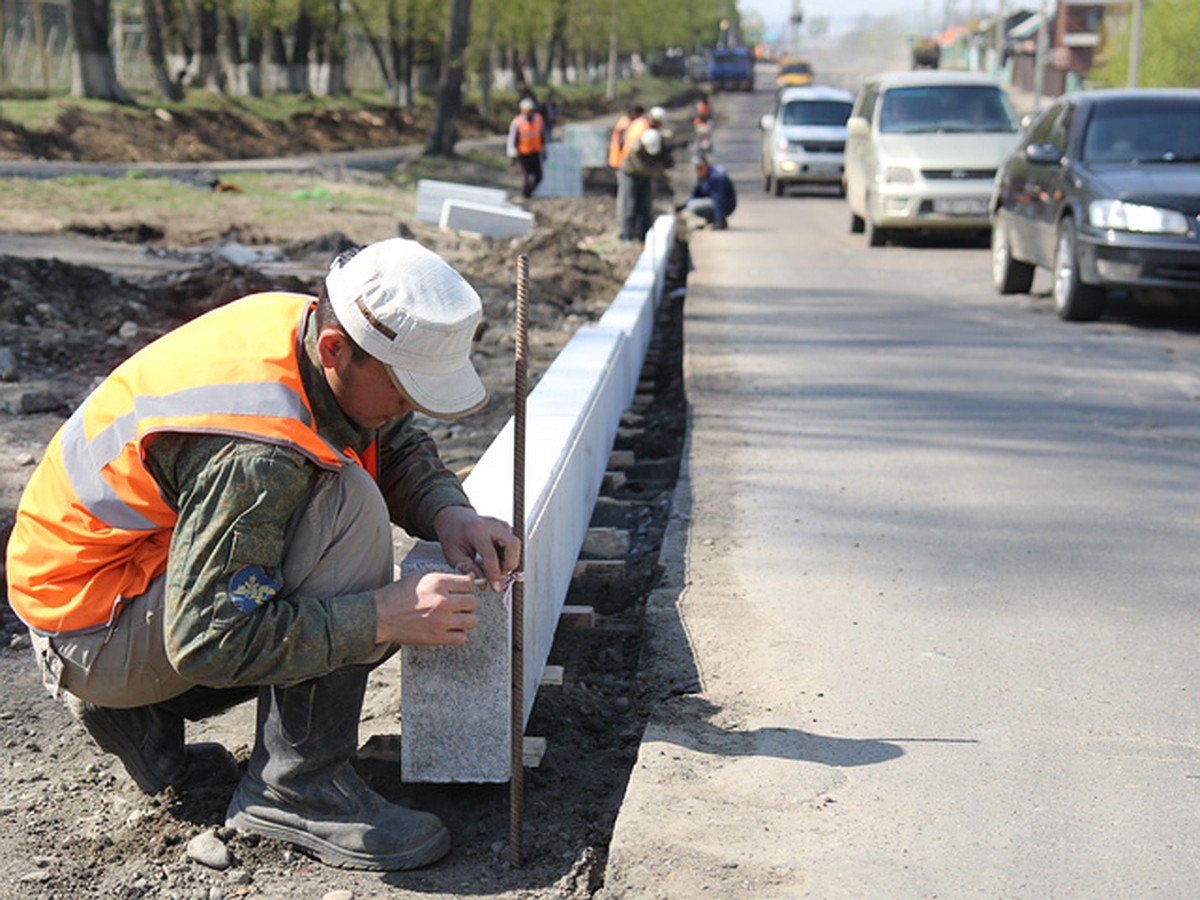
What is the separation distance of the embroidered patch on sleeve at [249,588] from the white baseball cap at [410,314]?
0.46 m

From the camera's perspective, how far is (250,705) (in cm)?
453

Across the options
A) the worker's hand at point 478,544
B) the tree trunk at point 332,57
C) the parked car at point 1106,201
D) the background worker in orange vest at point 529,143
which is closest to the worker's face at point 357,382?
→ the worker's hand at point 478,544

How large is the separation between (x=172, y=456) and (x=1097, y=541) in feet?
12.9

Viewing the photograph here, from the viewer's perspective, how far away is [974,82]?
18.6 meters

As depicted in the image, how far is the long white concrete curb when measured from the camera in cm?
369

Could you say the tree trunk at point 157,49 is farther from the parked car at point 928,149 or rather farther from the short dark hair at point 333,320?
the short dark hair at point 333,320

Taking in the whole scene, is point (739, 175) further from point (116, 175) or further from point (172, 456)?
point (172, 456)

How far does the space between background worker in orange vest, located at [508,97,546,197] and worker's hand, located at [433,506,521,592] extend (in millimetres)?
22578

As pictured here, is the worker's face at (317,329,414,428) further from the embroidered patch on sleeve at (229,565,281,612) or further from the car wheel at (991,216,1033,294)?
the car wheel at (991,216,1033,294)

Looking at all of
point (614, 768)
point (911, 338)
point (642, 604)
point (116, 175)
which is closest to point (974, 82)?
point (911, 338)

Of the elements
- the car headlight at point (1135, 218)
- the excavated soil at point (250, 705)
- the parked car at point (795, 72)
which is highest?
the parked car at point (795, 72)

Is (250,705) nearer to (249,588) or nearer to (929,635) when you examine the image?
(249,588)

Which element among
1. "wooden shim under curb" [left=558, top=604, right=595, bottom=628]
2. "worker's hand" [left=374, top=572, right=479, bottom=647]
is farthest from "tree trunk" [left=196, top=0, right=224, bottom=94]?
"worker's hand" [left=374, top=572, right=479, bottom=647]

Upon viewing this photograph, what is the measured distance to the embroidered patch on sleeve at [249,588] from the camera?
311 centimetres
